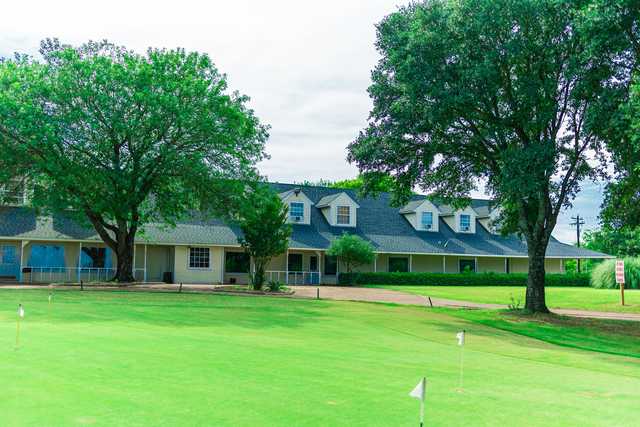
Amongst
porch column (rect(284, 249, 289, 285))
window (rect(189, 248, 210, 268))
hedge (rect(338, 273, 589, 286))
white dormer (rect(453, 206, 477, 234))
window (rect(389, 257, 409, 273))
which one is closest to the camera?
window (rect(189, 248, 210, 268))

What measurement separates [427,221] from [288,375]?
43.8 m

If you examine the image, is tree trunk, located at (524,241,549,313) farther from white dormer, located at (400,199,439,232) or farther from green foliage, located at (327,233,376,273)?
white dormer, located at (400,199,439,232)

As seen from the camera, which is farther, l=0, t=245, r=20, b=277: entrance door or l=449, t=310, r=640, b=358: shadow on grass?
Answer: l=0, t=245, r=20, b=277: entrance door

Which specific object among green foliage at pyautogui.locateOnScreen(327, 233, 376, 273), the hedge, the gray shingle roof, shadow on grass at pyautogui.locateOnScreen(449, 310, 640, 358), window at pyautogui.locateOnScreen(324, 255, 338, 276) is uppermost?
the gray shingle roof

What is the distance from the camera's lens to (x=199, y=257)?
40312mm

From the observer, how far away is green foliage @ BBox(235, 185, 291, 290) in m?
32.1

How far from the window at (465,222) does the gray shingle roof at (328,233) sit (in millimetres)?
783

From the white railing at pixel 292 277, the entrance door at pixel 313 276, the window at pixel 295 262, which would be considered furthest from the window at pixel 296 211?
the white railing at pixel 292 277

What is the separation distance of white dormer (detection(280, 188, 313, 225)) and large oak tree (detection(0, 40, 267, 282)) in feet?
40.3

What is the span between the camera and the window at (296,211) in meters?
45.5

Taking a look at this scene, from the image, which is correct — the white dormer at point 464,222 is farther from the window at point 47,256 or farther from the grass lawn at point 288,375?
the grass lawn at point 288,375

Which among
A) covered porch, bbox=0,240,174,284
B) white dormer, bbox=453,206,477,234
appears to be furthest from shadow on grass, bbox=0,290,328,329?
white dormer, bbox=453,206,477,234

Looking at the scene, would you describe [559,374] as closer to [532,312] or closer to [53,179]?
[532,312]

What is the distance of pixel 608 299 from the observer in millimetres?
32156
